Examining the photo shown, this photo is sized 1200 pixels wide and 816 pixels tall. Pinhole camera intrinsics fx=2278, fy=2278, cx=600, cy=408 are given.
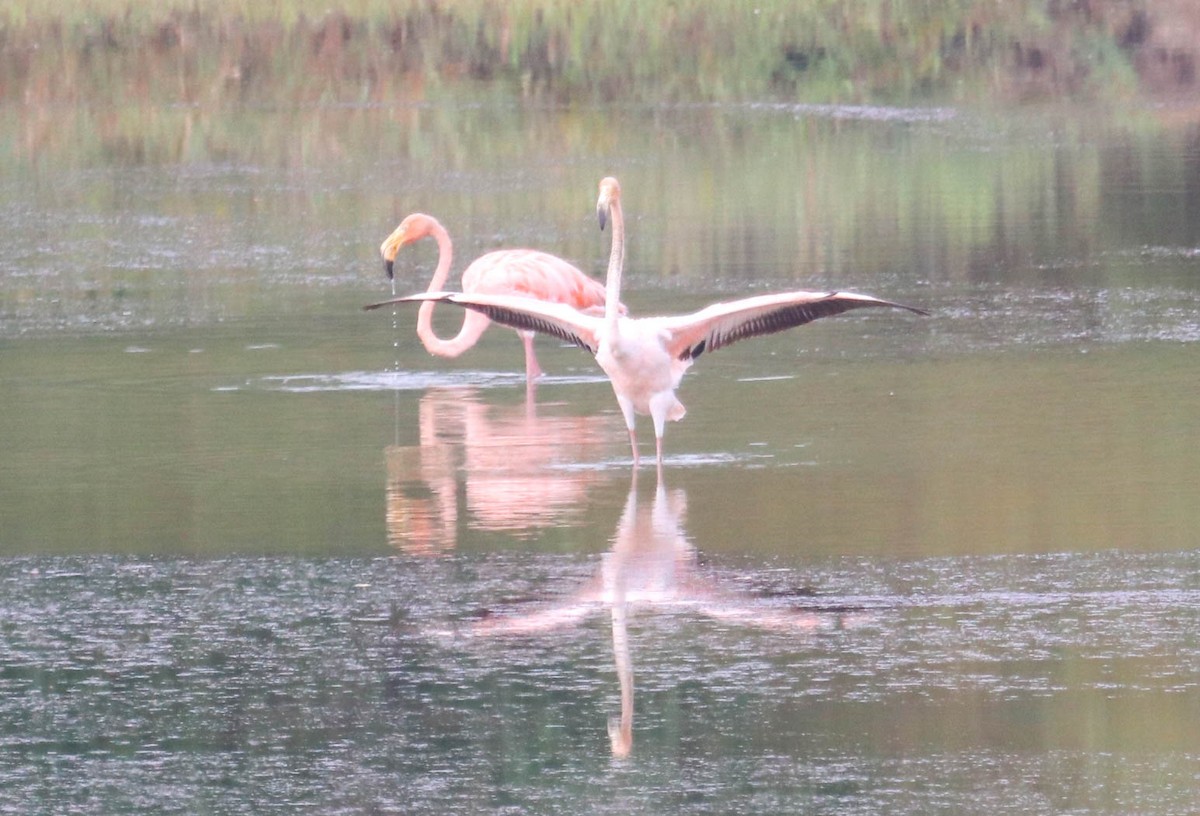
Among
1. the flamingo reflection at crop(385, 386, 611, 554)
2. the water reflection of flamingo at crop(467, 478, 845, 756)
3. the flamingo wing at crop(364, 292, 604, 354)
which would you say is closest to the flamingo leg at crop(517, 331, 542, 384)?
the flamingo reflection at crop(385, 386, 611, 554)

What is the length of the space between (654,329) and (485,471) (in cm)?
88

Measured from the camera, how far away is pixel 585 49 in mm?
26688

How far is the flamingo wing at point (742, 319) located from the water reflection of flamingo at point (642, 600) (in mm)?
1390

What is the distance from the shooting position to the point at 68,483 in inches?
343

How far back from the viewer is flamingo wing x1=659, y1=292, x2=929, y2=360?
8.84m

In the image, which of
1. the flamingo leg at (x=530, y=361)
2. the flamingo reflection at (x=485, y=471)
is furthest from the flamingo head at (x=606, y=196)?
the flamingo leg at (x=530, y=361)

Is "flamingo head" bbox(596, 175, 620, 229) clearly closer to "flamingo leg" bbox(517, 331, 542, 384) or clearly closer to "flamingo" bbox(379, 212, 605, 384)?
"flamingo leg" bbox(517, 331, 542, 384)

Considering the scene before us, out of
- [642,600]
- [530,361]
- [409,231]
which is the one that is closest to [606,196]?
[530,361]

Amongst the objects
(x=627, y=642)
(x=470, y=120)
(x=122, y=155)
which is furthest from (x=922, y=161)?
(x=627, y=642)

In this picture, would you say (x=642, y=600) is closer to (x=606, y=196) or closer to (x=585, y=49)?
(x=606, y=196)

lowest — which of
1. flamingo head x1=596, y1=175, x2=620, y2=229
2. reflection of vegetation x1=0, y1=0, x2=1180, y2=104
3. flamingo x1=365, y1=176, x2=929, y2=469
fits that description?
flamingo x1=365, y1=176, x2=929, y2=469

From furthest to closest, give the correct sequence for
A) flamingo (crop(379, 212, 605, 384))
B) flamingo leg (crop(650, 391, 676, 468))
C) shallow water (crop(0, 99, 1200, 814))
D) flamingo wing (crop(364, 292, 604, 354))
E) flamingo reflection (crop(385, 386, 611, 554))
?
1. flamingo (crop(379, 212, 605, 384))
2. flamingo wing (crop(364, 292, 604, 354))
3. flamingo leg (crop(650, 391, 676, 468))
4. flamingo reflection (crop(385, 386, 611, 554))
5. shallow water (crop(0, 99, 1200, 814))

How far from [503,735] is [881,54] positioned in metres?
21.2

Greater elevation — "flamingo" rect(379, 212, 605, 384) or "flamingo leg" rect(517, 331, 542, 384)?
"flamingo" rect(379, 212, 605, 384)
